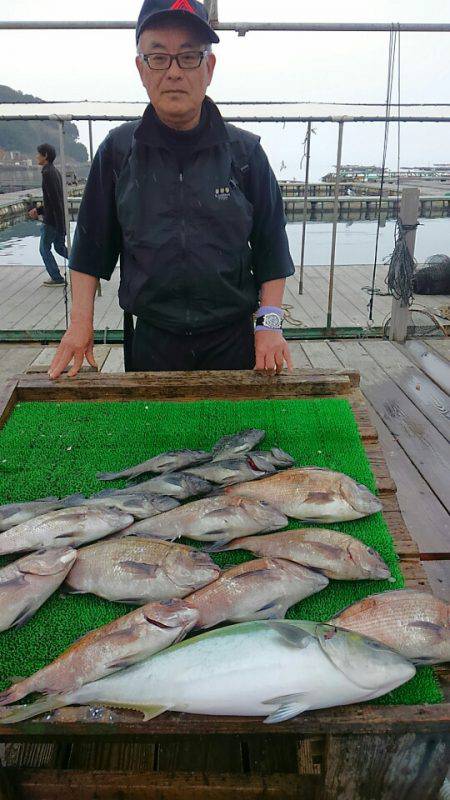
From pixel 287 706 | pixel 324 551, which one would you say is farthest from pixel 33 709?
pixel 324 551

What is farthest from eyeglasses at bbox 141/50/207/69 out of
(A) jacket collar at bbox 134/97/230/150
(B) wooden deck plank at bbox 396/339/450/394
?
(B) wooden deck plank at bbox 396/339/450/394

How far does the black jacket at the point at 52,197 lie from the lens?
8.52 metres

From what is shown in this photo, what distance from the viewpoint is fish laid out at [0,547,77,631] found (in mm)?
1539

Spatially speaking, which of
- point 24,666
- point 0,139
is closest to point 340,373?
point 24,666

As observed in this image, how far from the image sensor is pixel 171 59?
2279mm

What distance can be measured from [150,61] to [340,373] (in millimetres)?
1693

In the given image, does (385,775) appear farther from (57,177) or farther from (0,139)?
(0,139)

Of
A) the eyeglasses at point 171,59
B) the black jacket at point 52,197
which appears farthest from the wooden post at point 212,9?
the black jacket at point 52,197

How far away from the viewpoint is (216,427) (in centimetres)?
261

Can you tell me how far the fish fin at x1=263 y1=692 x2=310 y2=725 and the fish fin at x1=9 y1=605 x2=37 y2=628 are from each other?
0.69m

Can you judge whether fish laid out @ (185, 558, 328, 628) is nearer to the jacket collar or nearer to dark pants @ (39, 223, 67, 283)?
the jacket collar

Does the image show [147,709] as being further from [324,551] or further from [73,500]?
[73,500]

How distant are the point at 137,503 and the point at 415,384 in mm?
3838

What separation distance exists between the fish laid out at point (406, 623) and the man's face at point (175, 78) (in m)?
2.05
